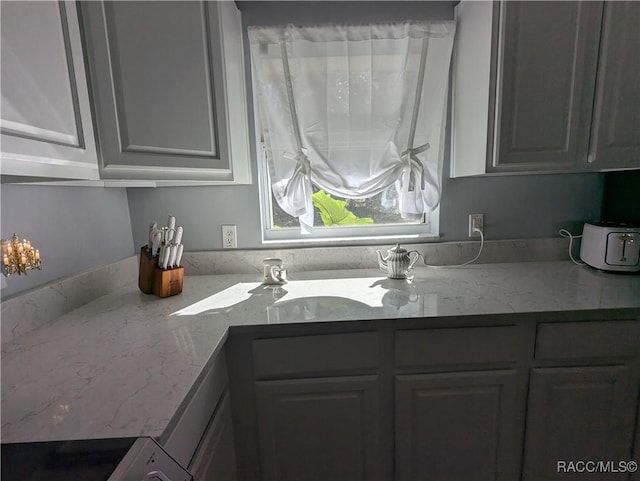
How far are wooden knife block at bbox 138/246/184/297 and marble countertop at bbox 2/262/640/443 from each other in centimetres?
4

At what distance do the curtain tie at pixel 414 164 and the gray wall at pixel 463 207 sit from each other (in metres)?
0.16

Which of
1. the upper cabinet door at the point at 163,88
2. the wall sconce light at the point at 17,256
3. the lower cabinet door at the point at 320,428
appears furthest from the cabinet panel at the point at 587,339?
the wall sconce light at the point at 17,256

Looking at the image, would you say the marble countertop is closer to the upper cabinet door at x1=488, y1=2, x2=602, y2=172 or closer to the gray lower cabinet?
the gray lower cabinet

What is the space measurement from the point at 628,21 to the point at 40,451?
207 cm

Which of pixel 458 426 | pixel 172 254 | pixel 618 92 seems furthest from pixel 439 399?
pixel 618 92

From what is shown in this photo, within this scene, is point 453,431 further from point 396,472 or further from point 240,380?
point 240,380

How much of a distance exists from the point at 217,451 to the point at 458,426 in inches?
31.5

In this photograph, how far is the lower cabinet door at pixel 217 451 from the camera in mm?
739

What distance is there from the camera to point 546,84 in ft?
3.88

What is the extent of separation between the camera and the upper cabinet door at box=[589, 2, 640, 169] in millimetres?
1129

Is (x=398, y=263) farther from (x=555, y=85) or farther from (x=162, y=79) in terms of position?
(x=162, y=79)

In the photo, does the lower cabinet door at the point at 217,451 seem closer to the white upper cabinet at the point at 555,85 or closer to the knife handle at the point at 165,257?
the knife handle at the point at 165,257

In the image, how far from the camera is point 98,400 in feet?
2.02

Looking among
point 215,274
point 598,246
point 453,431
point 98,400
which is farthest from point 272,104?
point 598,246
